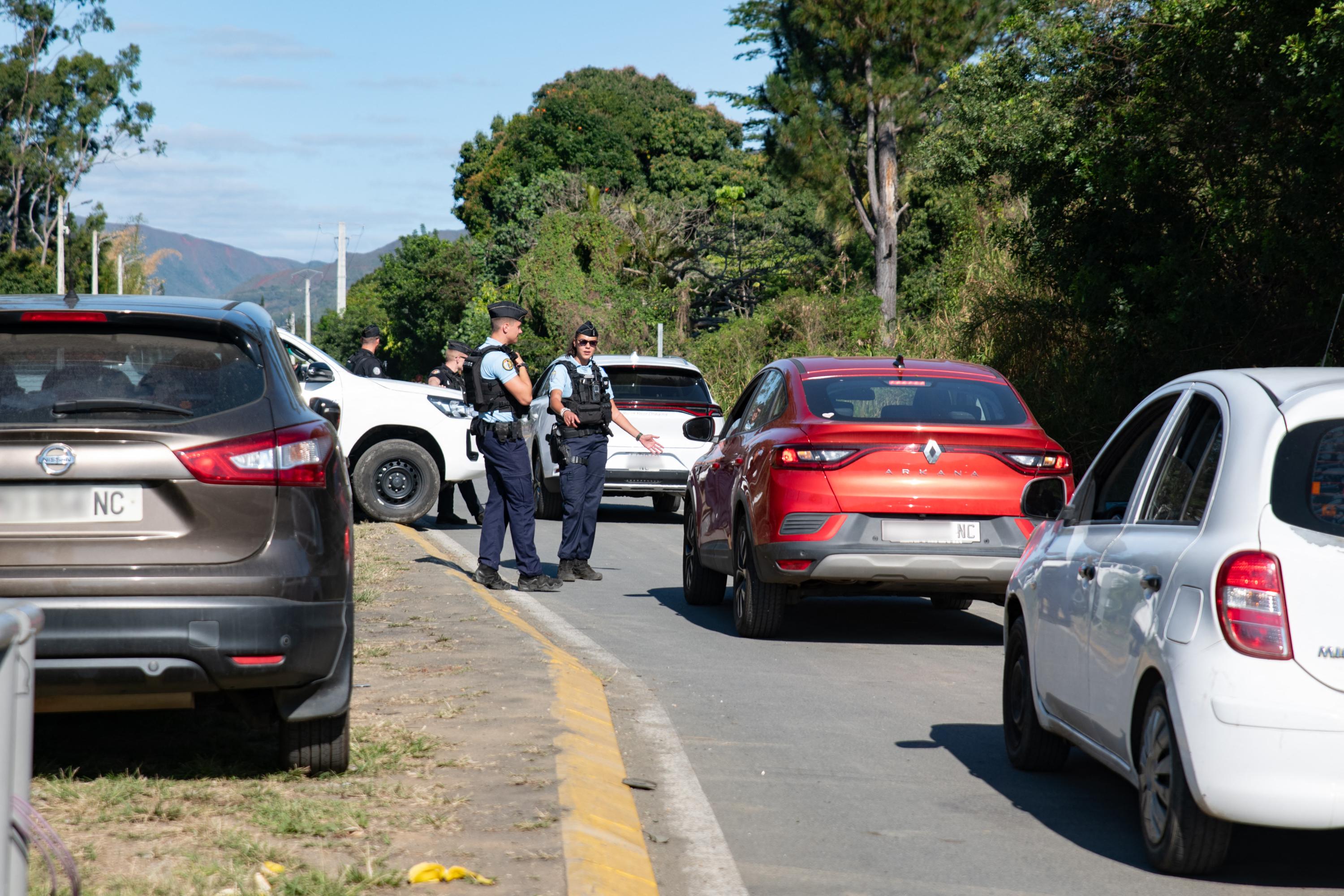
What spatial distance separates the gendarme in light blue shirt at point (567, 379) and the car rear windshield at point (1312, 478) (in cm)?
758

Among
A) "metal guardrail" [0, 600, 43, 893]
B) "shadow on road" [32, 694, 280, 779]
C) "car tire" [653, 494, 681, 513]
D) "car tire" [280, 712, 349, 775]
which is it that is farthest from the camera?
"car tire" [653, 494, 681, 513]

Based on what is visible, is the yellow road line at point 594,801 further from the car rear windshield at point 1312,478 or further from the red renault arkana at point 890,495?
the car rear windshield at point 1312,478

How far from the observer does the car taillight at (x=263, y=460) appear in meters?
4.88

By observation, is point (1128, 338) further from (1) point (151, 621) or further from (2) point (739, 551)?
(1) point (151, 621)

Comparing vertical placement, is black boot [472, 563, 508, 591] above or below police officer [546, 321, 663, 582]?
below

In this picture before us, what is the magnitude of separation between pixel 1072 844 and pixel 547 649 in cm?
362

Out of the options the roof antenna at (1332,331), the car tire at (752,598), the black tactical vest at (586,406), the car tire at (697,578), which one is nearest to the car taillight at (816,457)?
the car tire at (752,598)

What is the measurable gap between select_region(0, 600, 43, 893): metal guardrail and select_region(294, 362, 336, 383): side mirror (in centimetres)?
802

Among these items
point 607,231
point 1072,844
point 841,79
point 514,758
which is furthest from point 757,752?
point 607,231

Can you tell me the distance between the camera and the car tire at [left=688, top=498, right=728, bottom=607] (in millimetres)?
10805

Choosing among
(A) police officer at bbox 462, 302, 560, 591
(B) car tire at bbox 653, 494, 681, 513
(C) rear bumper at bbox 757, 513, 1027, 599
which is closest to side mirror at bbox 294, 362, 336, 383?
(A) police officer at bbox 462, 302, 560, 591

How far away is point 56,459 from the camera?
4758 millimetres

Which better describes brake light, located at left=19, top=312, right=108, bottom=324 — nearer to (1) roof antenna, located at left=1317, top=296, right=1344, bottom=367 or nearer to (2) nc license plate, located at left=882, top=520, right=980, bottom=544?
(2) nc license plate, located at left=882, top=520, right=980, bottom=544

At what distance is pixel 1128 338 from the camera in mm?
18250
